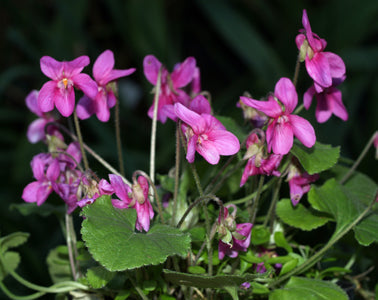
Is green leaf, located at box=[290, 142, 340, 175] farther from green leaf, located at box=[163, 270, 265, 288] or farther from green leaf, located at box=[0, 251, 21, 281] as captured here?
green leaf, located at box=[0, 251, 21, 281]

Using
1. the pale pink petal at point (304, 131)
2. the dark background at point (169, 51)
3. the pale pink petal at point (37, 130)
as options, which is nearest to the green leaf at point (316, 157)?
the pale pink petal at point (304, 131)

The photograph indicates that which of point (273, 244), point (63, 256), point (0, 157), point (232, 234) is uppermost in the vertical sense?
point (232, 234)

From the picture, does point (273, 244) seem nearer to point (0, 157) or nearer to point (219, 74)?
point (0, 157)

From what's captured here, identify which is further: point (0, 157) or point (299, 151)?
point (0, 157)

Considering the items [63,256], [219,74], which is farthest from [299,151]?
[219,74]

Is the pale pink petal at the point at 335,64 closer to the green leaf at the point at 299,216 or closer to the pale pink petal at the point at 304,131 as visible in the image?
the pale pink petal at the point at 304,131

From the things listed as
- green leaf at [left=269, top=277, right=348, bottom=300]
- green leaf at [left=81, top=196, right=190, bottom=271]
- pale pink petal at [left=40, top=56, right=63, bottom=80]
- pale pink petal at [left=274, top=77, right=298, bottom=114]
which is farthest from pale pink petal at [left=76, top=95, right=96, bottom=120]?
green leaf at [left=269, top=277, right=348, bottom=300]

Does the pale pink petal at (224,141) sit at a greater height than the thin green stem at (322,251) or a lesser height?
greater
